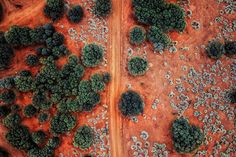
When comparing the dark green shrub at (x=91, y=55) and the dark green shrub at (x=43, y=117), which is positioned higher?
the dark green shrub at (x=91, y=55)

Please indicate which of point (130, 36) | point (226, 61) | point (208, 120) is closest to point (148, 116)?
point (208, 120)

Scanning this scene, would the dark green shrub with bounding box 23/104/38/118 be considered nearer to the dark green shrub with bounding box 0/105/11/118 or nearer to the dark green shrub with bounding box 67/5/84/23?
the dark green shrub with bounding box 0/105/11/118

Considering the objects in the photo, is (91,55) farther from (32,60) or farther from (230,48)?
(230,48)

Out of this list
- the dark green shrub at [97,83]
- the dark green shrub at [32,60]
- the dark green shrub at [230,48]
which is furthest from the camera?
the dark green shrub at [230,48]

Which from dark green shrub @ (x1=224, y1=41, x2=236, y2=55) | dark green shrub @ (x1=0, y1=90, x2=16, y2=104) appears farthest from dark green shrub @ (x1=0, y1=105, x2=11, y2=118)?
dark green shrub @ (x1=224, y1=41, x2=236, y2=55)

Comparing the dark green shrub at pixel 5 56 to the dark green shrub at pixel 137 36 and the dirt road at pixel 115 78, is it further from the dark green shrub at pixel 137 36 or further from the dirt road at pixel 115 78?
the dark green shrub at pixel 137 36

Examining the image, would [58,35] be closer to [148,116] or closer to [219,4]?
[148,116]

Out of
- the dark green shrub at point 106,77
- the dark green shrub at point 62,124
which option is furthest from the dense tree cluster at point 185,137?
the dark green shrub at point 62,124
